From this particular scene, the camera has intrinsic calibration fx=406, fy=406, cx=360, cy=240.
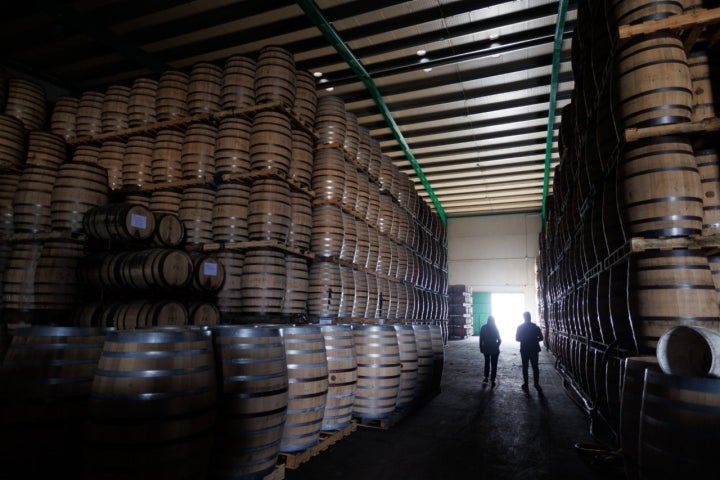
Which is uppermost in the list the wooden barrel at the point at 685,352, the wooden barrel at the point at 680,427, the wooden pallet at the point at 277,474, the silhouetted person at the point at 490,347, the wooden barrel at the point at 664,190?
the wooden barrel at the point at 664,190

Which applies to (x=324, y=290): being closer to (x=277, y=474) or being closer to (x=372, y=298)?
(x=372, y=298)

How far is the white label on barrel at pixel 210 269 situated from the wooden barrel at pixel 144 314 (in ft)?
1.76

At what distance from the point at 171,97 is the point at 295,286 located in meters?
3.75

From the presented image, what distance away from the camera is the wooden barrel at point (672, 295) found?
3.02 metres

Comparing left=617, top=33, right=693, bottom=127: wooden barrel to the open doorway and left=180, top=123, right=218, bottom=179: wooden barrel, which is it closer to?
left=180, top=123, right=218, bottom=179: wooden barrel

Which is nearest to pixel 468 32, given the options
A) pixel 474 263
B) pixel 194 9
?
pixel 194 9

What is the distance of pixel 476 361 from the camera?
12625mm

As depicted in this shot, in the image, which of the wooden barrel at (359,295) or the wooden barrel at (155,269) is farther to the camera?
the wooden barrel at (359,295)

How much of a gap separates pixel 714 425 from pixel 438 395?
6112 millimetres

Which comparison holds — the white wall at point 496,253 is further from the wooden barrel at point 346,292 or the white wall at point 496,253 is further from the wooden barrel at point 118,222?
the wooden barrel at point 118,222

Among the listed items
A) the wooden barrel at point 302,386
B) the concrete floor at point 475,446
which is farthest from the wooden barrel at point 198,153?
the concrete floor at point 475,446

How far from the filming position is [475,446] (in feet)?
14.3

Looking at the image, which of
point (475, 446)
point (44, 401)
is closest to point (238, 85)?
point (44, 401)

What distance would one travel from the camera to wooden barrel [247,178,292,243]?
19.9 feet
